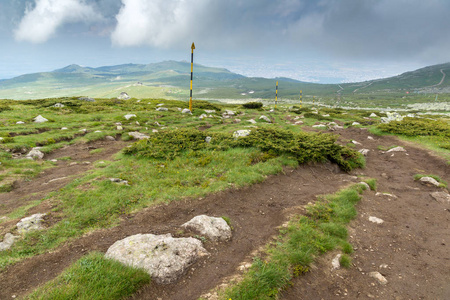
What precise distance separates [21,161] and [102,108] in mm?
25296

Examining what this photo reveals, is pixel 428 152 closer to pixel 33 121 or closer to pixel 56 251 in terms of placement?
pixel 56 251

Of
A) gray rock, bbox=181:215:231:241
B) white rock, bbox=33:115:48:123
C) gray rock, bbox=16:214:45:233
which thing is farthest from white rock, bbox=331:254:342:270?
white rock, bbox=33:115:48:123

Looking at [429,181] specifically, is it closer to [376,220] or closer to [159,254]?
[376,220]

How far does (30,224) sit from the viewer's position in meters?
7.71

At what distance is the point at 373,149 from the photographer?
21.7 metres

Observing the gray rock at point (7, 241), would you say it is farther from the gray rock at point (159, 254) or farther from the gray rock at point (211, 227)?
the gray rock at point (211, 227)

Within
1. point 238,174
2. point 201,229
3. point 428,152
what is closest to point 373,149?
point 428,152

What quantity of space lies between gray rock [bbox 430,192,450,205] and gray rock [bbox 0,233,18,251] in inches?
751

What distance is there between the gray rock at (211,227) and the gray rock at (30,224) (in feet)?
17.0

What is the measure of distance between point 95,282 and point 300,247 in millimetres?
6011

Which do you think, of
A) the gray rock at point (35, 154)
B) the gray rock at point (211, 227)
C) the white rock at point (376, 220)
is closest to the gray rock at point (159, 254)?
the gray rock at point (211, 227)

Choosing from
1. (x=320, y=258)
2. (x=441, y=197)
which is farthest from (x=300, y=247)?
(x=441, y=197)

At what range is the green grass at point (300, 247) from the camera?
18.3ft

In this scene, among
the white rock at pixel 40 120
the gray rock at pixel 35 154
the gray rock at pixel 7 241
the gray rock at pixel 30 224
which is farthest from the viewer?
the white rock at pixel 40 120
